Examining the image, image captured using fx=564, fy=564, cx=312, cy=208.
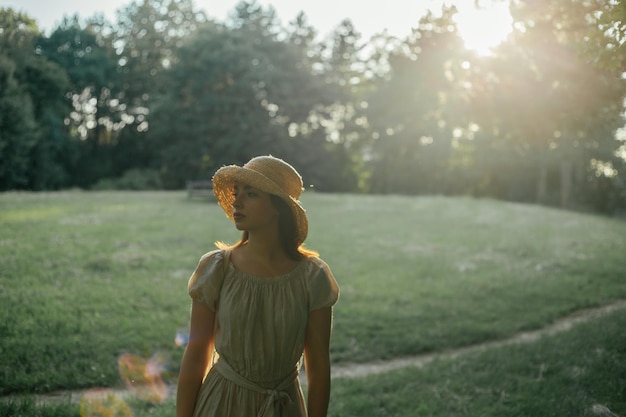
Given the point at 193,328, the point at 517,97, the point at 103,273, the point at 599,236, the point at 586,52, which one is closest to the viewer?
the point at 193,328

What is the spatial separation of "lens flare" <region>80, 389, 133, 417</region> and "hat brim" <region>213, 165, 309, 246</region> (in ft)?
12.0

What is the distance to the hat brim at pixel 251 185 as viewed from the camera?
296 cm

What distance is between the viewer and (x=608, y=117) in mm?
10461

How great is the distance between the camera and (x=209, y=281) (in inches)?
114

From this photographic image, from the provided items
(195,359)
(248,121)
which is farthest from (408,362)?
(248,121)

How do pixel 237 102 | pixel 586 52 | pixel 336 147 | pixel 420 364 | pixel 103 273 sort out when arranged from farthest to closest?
1. pixel 336 147
2. pixel 237 102
3. pixel 103 273
4. pixel 420 364
5. pixel 586 52

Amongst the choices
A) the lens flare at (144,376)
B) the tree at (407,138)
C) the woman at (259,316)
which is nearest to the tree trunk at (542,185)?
the tree at (407,138)

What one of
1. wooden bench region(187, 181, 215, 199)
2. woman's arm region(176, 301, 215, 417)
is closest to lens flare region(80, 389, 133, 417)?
woman's arm region(176, 301, 215, 417)

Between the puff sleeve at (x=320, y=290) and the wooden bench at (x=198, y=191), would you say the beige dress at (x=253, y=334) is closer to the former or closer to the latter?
the puff sleeve at (x=320, y=290)

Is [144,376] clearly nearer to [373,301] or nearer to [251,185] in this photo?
[251,185]

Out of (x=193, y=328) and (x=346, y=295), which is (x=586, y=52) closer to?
(x=193, y=328)

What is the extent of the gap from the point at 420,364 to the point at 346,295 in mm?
3883

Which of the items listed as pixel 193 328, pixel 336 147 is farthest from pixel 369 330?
pixel 336 147

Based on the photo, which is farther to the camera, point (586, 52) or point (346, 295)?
point (346, 295)
